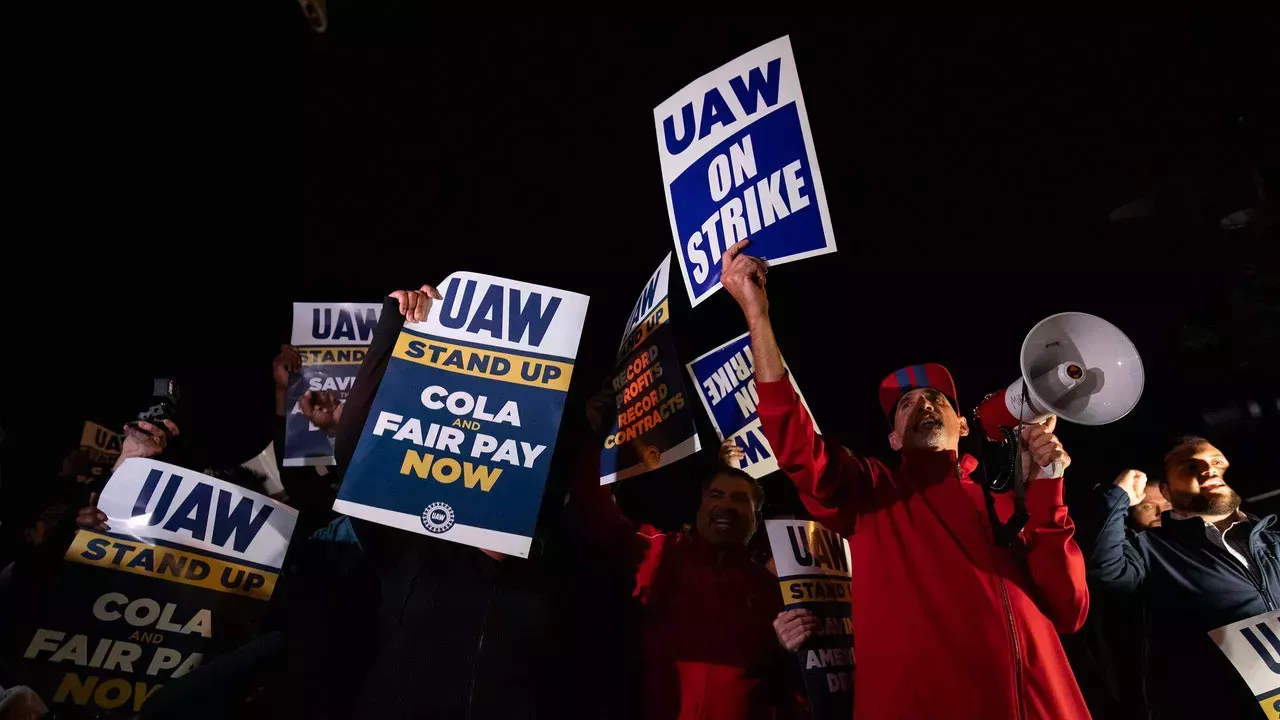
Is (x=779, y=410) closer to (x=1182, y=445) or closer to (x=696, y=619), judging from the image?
(x=696, y=619)

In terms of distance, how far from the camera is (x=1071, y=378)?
2535 mm

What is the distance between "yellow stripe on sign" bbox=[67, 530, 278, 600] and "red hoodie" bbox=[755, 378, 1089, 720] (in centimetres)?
206

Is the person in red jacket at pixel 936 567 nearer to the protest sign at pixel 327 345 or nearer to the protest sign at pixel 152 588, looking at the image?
the protest sign at pixel 152 588

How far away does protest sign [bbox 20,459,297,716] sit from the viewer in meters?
2.32

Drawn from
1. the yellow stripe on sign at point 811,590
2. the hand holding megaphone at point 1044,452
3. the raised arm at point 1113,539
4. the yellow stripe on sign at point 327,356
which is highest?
the yellow stripe on sign at point 327,356

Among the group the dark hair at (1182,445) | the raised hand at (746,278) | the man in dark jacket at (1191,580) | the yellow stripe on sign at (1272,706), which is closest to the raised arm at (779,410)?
the raised hand at (746,278)

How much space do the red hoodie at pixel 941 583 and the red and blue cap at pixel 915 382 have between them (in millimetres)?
388

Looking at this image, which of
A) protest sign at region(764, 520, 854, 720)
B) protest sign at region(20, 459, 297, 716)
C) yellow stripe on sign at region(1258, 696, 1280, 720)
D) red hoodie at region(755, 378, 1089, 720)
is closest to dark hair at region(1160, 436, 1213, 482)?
yellow stripe on sign at region(1258, 696, 1280, 720)

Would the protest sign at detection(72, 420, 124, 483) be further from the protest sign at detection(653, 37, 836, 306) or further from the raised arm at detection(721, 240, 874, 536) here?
the raised arm at detection(721, 240, 874, 536)

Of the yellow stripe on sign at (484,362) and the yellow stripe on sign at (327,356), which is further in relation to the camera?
the yellow stripe on sign at (327,356)

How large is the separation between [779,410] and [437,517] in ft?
3.85

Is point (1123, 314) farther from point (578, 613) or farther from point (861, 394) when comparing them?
point (578, 613)

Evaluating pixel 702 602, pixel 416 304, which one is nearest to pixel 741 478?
pixel 702 602

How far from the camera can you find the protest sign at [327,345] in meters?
3.62
